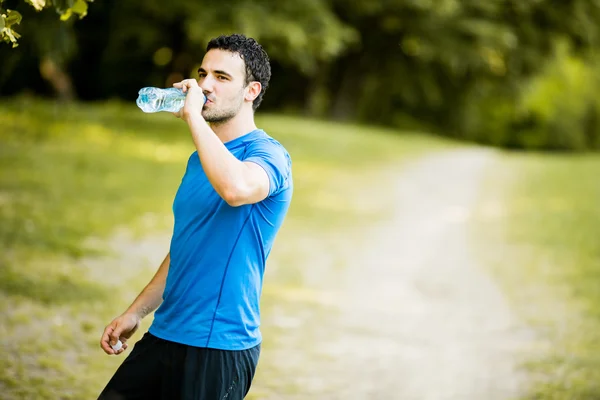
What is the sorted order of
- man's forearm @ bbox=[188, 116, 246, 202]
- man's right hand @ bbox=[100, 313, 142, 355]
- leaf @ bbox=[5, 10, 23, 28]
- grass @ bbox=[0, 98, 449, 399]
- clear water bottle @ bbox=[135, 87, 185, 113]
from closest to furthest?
man's forearm @ bbox=[188, 116, 246, 202], clear water bottle @ bbox=[135, 87, 185, 113], man's right hand @ bbox=[100, 313, 142, 355], leaf @ bbox=[5, 10, 23, 28], grass @ bbox=[0, 98, 449, 399]

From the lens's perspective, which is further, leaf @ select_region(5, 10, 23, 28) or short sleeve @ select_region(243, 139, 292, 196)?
leaf @ select_region(5, 10, 23, 28)

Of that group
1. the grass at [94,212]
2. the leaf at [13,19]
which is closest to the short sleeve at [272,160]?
the leaf at [13,19]

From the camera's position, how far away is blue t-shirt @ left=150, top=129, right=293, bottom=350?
110 inches

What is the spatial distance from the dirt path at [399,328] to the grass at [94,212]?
0.25 meters

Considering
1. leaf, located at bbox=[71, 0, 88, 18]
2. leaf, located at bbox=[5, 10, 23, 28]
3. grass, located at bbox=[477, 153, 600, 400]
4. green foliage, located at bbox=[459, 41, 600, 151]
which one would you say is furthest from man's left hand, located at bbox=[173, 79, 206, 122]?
green foliage, located at bbox=[459, 41, 600, 151]

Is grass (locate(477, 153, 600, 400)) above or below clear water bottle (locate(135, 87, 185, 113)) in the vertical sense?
below

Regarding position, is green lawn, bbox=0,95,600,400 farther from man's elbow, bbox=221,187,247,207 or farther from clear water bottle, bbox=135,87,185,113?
man's elbow, bbox=221,187,247,207

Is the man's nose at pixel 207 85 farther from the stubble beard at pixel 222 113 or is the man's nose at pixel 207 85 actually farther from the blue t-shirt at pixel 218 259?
the blue t-shirt at pixel 218 259

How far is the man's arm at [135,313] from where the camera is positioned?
3094 millimetres

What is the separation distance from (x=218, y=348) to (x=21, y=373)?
362 cm

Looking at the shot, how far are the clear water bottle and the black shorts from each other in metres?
0.77

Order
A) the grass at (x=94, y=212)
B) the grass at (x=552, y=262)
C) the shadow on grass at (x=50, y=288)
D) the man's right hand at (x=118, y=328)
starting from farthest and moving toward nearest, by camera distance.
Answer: the shadow on grass at (x=50, y=288) → the grass at (x=552, y=262) → the grass at (x=94, y=212) → the man's right hand at (x=118, y=328)

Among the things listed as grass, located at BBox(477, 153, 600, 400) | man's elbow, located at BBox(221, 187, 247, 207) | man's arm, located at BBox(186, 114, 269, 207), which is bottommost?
grass, located at BBox(477, 153, 600, 400)

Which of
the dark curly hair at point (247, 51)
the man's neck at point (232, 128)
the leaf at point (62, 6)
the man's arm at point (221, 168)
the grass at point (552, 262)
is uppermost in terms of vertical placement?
the leaf at point (62, 6)
